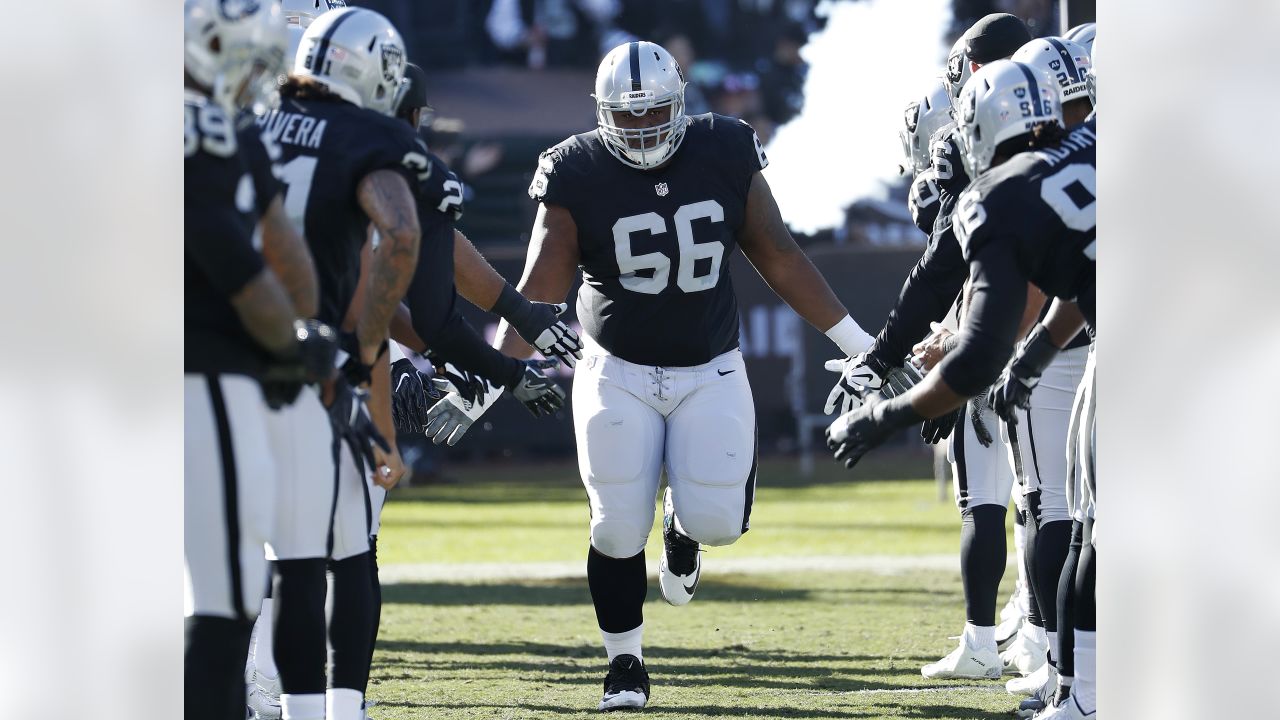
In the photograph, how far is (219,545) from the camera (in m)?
2.76

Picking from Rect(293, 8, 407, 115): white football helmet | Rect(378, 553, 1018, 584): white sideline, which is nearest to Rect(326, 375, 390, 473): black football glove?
Rect(293, 8, 407, 115): white football helmet

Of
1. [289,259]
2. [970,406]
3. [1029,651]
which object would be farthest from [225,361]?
[1029,651]

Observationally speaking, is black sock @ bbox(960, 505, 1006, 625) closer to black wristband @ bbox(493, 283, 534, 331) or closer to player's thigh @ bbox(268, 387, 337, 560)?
black wristband @ bbox(493, 283, 534, 331)

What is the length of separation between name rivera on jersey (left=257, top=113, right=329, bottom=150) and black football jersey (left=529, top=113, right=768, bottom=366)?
51.2 inches

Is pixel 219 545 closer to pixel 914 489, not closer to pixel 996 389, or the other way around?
pixel 996 389

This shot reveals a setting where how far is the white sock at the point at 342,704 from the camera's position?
10.5ft

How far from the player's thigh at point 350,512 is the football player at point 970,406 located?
1191 millimetres

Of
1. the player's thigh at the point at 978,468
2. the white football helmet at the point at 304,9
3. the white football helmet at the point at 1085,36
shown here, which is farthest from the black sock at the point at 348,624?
the white football helmet at the point at 1085,36

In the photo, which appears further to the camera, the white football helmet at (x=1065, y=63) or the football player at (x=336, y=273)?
the white football helmet at (x=1065, y=63)

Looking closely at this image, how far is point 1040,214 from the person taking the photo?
309 cm

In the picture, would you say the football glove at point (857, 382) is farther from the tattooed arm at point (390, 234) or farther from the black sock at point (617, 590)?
the tattooed arm at point (390, 234)

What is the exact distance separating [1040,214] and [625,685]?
5.78ft

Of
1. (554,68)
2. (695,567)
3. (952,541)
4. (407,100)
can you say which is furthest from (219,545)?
(554,68)

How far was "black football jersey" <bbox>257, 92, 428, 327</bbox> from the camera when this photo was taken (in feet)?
9.91
